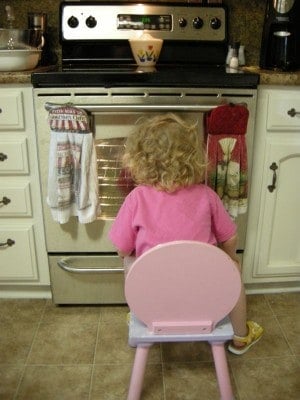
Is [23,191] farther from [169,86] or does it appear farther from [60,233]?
[169,86]

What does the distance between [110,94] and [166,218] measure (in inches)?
20.1

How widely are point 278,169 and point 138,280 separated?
2.62 feet

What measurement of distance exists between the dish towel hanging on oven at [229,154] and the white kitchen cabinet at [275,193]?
4.6 inches

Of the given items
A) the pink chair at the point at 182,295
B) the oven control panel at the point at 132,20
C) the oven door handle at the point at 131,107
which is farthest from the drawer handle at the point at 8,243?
the oven control panel at the point at 132,20

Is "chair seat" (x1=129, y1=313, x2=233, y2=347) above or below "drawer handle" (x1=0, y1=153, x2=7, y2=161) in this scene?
below

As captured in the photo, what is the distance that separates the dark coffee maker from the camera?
139 cm

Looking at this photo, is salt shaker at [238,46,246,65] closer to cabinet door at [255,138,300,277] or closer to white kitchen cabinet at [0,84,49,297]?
cabinet door at [255,138,300,277]

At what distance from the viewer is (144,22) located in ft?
5.13

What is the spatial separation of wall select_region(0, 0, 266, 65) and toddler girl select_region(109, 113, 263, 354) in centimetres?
93

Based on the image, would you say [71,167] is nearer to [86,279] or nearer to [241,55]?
[86,279]

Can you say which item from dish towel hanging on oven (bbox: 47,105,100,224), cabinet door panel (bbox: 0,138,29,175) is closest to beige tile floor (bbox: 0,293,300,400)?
dish towel hanging on oven (bbox: 47,105,100,224)

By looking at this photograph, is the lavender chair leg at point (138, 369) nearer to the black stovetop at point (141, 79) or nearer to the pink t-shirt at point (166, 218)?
the pink t-shirt at point (166, 218)

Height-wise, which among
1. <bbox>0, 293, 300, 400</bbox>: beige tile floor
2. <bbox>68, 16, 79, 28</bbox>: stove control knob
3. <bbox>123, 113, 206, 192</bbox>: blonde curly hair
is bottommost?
<bbox>0, 293, 300, 400</bbox>: beige tile floor

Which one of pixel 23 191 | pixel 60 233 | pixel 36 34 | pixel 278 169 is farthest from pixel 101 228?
pixel 36 34
